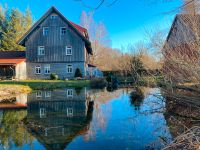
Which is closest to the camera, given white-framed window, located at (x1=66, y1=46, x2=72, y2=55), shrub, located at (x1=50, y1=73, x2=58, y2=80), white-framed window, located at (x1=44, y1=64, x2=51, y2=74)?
shrub, located at (x1=50, y1=73, x2=58, y2=80)

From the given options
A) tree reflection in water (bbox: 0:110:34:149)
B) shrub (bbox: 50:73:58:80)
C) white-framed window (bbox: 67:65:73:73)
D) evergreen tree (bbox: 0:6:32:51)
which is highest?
evergreen tree (bbox: 0:6:32:51)

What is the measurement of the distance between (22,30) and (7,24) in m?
2.96

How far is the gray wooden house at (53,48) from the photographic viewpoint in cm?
3238

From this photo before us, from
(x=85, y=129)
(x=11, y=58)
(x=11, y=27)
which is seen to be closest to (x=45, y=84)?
(x=11, y=58)

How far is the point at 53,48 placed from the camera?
33000 mm

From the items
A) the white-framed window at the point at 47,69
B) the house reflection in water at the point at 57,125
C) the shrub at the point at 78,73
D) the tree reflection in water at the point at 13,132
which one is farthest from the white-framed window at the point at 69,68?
the tree reflection in water at the point at 13,132

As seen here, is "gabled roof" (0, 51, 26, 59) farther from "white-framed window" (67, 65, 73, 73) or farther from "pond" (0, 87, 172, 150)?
"pond" (0, 87, 172, 150)

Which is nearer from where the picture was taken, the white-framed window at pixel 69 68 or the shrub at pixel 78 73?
the shrub at pixel 78 73

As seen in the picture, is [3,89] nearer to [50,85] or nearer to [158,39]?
[50,85]

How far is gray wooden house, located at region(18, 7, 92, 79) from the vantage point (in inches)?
1275

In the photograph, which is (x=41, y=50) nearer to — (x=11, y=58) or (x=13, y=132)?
(x=11, y=58)

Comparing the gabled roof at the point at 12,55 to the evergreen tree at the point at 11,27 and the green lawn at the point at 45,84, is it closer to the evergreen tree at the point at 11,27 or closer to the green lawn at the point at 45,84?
the green lawn at the point at 45,84

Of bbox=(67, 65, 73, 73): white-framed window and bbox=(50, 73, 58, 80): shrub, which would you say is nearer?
bbox=(50, 73, 58, 80): shrub

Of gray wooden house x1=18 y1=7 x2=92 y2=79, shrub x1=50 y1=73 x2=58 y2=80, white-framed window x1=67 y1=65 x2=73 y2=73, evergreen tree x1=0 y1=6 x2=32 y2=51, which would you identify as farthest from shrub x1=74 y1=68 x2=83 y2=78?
evergreen tree x1=0 y1=6 x2=32 y2=51
